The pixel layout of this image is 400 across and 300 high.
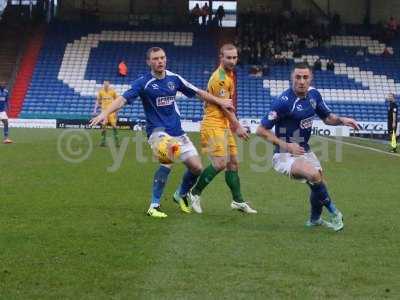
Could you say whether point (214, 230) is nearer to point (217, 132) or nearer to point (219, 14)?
point (217, 132)

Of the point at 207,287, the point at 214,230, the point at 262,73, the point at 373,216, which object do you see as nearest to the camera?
the point at 207,287

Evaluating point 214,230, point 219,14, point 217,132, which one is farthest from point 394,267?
point 219,14

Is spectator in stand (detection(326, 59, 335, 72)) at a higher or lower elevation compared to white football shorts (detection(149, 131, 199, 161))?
lower

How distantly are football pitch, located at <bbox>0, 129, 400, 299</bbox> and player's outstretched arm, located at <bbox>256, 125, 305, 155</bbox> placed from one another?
850mm

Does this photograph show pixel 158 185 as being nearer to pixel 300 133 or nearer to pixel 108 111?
pixel 108 111

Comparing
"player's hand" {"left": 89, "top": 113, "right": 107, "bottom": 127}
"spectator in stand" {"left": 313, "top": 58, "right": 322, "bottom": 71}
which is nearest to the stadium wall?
"spectator in stand" {"left": 313, "top": 58, "right": 322, "bottom": 71}

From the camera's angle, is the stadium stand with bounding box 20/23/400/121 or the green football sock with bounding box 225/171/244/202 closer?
the green football sock with bounding box 225/171/244/202

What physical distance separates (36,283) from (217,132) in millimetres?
5025

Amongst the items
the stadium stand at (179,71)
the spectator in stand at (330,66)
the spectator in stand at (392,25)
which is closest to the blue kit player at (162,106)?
the stadium stand at (179,71)

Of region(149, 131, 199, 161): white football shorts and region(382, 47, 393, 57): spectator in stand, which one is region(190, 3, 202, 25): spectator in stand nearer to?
region(382, 47, 393, 57): spectator in stand

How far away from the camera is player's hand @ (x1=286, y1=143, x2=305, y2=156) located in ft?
29.5

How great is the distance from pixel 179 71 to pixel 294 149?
124ft

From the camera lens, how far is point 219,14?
4956 cm

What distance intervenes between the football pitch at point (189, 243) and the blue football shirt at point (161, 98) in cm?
108
